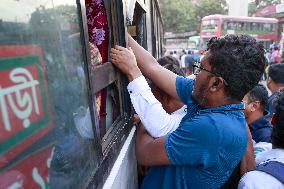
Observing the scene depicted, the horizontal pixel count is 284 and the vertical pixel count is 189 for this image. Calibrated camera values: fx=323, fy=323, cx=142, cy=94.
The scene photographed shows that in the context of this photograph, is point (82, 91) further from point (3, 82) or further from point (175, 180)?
point (175, 180)

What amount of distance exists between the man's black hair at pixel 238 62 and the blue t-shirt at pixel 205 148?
0.35 feet

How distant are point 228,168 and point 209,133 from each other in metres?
0.25

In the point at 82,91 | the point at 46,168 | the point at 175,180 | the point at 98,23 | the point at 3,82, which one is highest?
the point at 98,23

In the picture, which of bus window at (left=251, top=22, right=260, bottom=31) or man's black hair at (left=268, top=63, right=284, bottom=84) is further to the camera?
bus window at (left=251, top=22, right=260, bottom=31)

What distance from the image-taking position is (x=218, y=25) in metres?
19.0

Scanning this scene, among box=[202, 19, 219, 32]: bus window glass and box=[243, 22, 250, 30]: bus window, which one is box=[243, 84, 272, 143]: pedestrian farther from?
box=[243, 22, 250, 30]: bus window

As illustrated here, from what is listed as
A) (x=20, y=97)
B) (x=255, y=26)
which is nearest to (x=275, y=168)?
(x=20, y=97)

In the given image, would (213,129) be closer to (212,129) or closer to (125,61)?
(212,129)

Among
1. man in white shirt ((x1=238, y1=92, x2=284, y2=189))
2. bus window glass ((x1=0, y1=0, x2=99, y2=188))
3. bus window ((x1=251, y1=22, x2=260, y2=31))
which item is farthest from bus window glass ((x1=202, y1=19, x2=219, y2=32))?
bus window glass ((x1=0, y1=0, x2=99, y2=188))

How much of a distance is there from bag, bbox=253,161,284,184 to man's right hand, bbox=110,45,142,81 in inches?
29.8

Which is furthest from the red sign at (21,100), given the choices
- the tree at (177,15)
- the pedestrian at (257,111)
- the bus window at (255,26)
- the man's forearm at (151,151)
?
the tree at (177,15)

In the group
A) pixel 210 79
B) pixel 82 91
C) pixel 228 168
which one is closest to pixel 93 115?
pixel 82 91

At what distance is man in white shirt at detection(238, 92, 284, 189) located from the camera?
144 cm

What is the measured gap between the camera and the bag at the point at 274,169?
144 centimetres
